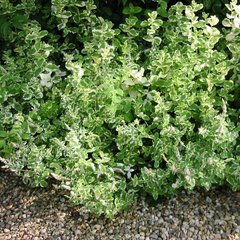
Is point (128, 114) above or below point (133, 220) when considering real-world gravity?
above

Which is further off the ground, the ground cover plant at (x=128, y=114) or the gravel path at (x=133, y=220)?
the ground cover plant at (x=128, y=114)

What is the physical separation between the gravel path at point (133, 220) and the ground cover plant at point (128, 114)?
91 millimetres

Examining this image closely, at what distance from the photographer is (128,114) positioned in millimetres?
3035

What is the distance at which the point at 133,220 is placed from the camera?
298 centimetres

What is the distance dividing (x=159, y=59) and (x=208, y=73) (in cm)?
30

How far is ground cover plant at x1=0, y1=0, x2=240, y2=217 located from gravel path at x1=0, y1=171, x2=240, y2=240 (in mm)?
91

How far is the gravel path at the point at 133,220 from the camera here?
9.57 feet

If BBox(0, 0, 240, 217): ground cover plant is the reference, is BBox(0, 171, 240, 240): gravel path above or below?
below

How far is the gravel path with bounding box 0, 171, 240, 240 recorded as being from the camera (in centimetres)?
292

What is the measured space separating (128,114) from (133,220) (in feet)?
1.83

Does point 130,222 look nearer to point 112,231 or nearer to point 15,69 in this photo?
point 112,231

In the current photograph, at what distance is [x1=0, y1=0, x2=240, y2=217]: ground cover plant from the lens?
2867mm

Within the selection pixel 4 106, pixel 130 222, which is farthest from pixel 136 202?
pixel 4 106

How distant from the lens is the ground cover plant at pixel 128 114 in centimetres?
287
